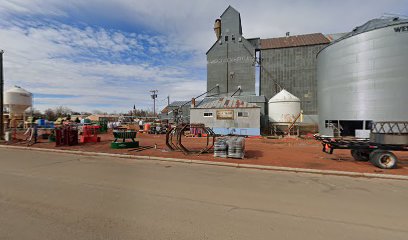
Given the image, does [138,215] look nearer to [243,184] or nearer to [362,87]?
[243,184]

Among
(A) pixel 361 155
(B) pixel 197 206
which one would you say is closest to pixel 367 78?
(A) pixel 361 155

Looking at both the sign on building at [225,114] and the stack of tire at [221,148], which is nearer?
the stack of tire at [221,148]

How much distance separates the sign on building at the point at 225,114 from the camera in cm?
2847

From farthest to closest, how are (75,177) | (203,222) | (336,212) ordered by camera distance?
(75,177) < (336,212) < (203,222)

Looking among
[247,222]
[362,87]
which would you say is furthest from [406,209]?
[362,87]

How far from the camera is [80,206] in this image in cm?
499

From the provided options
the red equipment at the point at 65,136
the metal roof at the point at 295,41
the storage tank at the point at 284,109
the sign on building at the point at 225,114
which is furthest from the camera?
the metal roof at the point at 295,41

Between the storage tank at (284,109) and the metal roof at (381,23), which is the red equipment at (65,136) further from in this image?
the storage tank at (284,109)

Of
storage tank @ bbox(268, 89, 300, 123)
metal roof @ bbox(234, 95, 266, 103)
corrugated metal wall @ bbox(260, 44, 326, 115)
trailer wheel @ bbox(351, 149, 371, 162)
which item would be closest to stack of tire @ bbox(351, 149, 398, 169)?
trailer wheel @ bbox(351, 149, 371, 162)

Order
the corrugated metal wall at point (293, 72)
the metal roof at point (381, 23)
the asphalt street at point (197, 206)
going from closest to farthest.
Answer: the asphalt street at point (197, 206) → the metal roof at point (381, 23) → the corrugated metal wall at point (293, 72)

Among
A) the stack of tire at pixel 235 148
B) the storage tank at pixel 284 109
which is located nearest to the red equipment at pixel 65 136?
the stack of tire at pixel 235 148

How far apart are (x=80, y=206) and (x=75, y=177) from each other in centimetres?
315

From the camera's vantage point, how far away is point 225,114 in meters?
28.8

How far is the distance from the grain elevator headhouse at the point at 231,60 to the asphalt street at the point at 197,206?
35.8m
